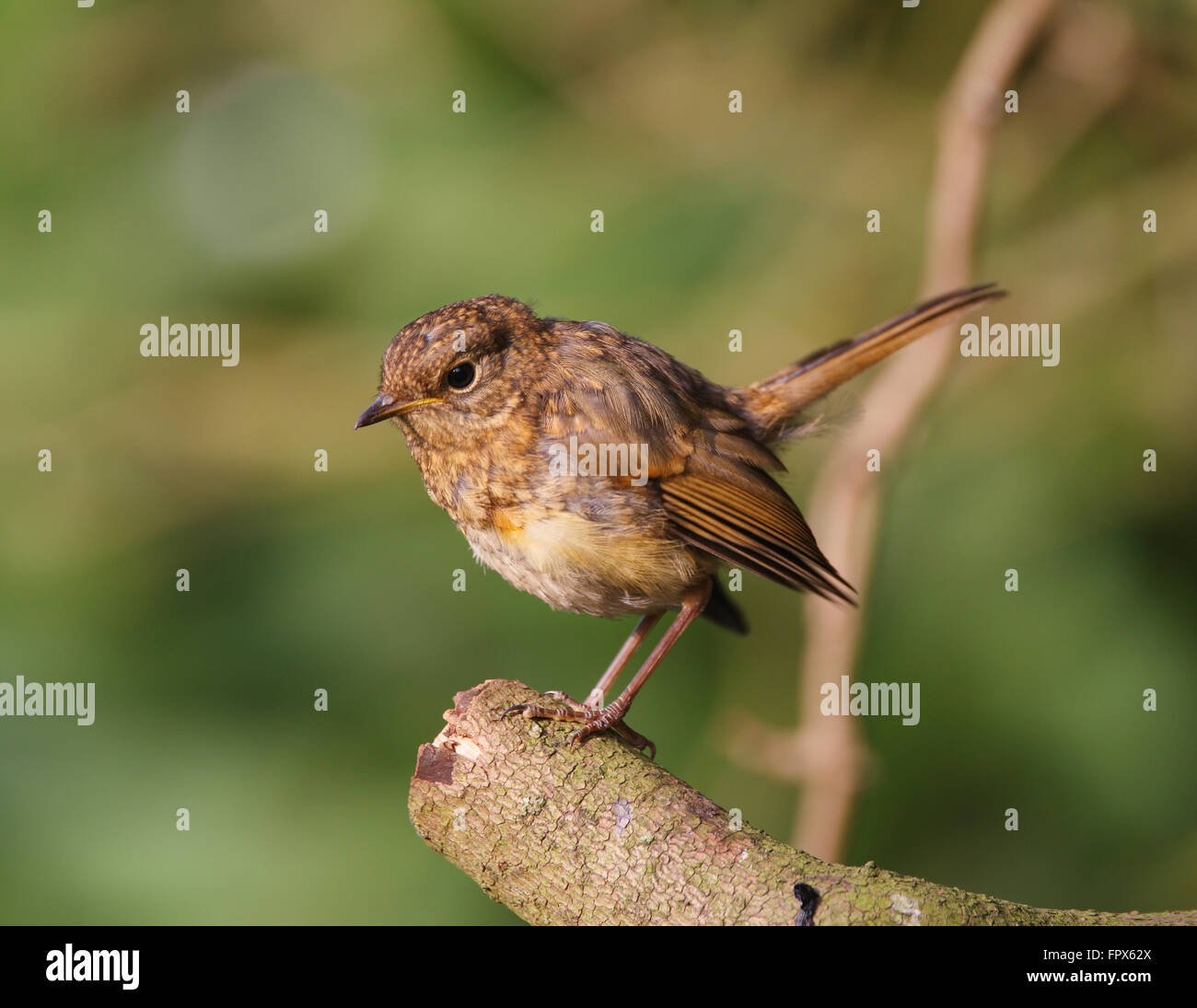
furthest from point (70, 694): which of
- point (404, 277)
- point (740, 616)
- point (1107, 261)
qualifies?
Answer: point (1107, 261)

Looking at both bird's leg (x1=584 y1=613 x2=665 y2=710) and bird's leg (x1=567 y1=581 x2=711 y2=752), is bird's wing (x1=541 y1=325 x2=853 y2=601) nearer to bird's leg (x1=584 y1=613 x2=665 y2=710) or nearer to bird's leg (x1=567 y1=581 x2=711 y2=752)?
bird's leg (x1=567 y1=581 x2=711 y2=752)

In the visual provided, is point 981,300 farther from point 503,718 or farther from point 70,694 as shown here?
point 70,694

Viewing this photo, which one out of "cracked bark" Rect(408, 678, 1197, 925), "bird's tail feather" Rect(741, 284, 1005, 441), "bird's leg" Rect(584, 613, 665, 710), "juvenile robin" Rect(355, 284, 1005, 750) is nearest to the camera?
"cracked bark" Rect(408, 678, 1197, 925)
